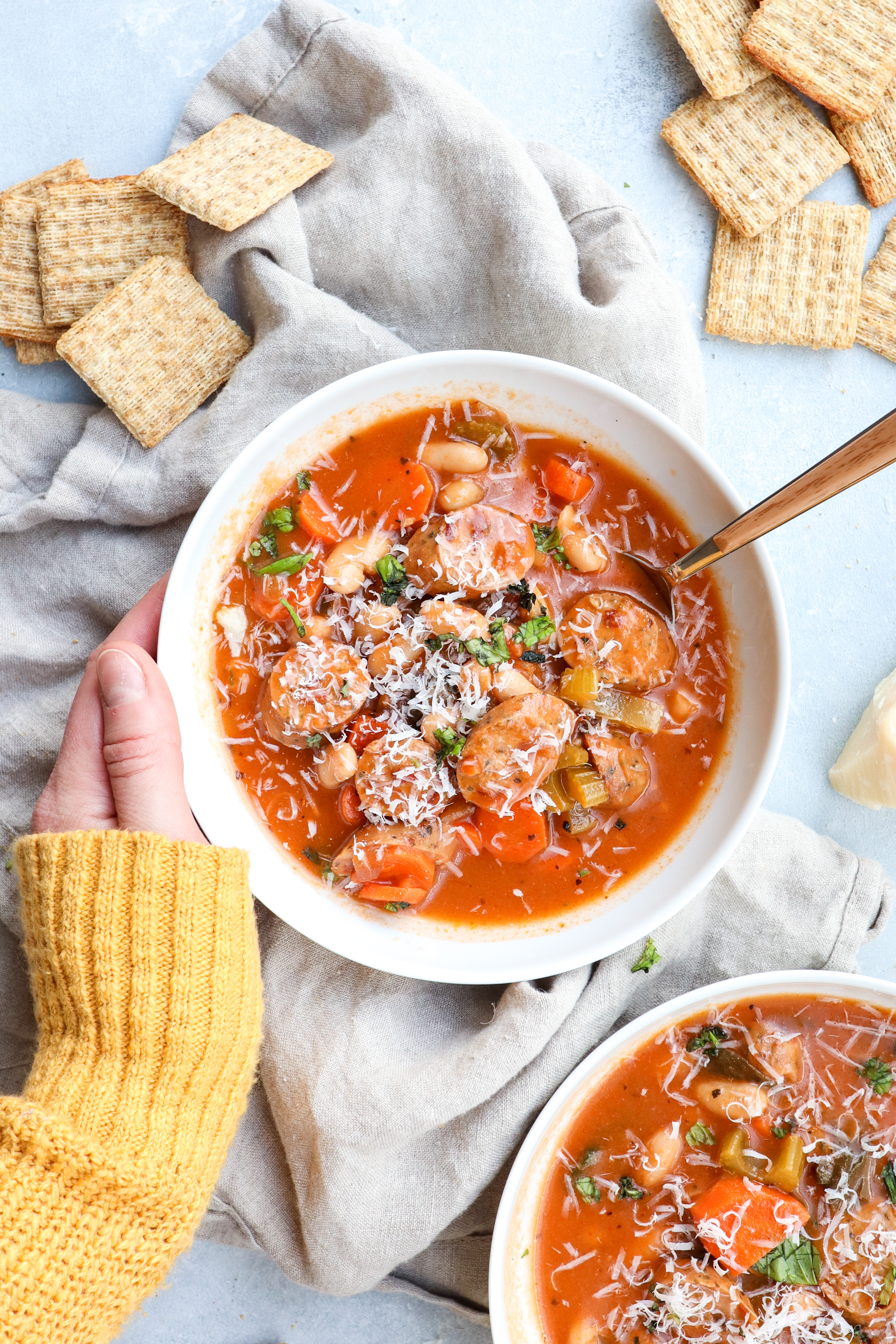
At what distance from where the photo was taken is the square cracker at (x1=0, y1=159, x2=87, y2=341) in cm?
367

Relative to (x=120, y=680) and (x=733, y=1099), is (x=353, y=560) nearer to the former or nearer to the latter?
(x=120, y=680)

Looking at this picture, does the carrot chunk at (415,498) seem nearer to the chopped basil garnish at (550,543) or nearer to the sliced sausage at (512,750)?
the chopped basil garnish at (550,543)

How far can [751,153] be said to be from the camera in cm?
378

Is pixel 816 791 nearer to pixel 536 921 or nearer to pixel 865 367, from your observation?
pixel 536 921

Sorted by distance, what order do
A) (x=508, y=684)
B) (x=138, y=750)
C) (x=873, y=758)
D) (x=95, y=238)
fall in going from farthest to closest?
(x=873, y=758)
(x=95, y=238)
(x=508, y=684)
(x=138, y=750)

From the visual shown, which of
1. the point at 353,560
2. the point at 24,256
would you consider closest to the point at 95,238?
the point at 24,256

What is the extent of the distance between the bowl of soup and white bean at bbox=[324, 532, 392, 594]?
183cm

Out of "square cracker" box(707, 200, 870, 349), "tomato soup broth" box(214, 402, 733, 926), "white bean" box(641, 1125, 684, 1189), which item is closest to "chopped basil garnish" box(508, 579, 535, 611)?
"tomato soup broth" box(214, 402, 733, 926)

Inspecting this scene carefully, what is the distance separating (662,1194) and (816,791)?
159cm

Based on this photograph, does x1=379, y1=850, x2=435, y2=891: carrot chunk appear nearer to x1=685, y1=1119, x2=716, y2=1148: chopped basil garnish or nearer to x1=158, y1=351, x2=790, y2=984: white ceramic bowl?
x1=158, y1=351, x2=790, y2=984: white ceramic bowl

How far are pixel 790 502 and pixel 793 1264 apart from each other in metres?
2.67

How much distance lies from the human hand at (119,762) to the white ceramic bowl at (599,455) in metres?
0.15

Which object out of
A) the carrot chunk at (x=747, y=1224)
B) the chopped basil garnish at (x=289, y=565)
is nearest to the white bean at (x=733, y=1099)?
the carrot chunk at (x=747, y=1224)

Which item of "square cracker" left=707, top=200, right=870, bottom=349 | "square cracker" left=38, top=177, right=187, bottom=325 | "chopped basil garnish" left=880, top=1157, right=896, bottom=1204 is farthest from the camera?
"square cracker" left=707, top=200, right=870, bottom=349
